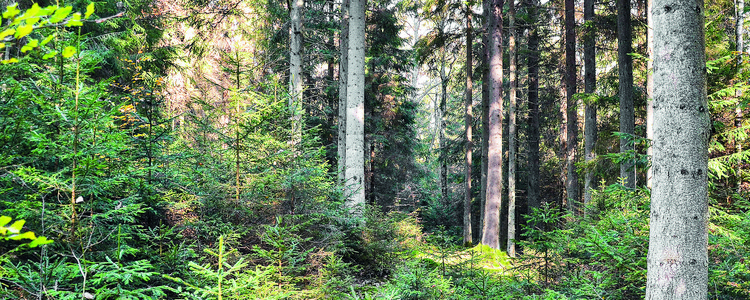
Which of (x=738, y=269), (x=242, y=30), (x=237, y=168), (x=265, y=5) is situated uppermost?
(x=265, y=5)

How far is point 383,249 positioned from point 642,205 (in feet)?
13.2

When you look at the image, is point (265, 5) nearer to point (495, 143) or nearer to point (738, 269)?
point (495, 143)

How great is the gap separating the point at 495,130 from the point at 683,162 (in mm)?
8579

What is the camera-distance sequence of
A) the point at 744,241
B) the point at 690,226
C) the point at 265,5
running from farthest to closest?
the point at 265,5 → the point at 744,241 → the point at 690,226

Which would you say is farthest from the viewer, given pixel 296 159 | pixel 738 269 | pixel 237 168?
pixel 296 159

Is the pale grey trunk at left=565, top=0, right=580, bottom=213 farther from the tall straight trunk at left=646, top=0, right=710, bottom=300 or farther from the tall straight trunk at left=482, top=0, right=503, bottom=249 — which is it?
the tall straight trunk at left=646, top=0, right=710, bottom=300

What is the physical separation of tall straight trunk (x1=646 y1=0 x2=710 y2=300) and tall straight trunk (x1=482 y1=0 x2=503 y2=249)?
8.45 meters

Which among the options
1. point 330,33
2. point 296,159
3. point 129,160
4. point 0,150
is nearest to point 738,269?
point 296,159

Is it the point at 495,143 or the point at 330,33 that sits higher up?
the point at 330,33

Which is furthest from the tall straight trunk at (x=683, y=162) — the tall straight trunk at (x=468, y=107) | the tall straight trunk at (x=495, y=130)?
the tall straight trunk at (x=468, y=107)

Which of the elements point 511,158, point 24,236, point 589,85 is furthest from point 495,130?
point 24,236

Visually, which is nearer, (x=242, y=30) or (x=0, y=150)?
(x=0, y=150)

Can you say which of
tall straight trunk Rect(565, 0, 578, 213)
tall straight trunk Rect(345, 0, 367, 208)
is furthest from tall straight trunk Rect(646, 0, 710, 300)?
tall straight trunk Rect(565, 0, 578, 213)

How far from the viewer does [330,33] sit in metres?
16.2
